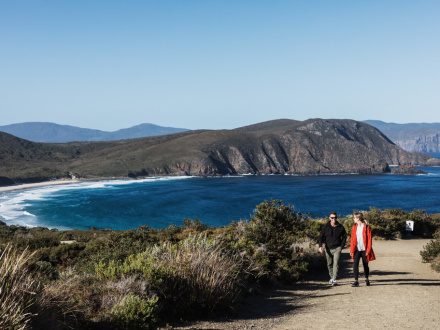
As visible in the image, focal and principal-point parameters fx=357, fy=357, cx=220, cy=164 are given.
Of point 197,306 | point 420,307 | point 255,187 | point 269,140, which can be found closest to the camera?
point 197,306

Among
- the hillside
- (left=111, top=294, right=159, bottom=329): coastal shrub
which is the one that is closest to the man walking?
(left=111, top=294, right=159, bottom=329): coastal shrub

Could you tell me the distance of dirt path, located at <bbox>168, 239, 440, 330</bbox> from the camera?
5785mm

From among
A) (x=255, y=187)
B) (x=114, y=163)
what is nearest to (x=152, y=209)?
(x=255, y=187)

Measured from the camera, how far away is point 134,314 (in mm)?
5062

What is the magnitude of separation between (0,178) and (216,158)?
75.1m

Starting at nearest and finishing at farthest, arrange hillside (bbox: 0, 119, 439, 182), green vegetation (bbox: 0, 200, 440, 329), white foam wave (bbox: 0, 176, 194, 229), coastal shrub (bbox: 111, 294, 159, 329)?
green vegetation (bbox: 0, 200, 440, 329), coastal shrub (bbox: 111, 294, 159, 329), white foam wave (bbox: 0, 176, 194, 229), hillside (bbox: 0, 119, 439, 182)

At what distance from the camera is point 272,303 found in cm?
734

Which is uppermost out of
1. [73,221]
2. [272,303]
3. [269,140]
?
[269,140]

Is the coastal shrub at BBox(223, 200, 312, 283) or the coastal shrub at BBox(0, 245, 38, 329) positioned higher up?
the coastal shrub at BBox(0, 245, 38, 329)

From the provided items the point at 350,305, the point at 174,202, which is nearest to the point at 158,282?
the point at 350,305

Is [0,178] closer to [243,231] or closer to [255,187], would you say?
[255,187]

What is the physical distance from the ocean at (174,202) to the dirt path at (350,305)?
34.8 m

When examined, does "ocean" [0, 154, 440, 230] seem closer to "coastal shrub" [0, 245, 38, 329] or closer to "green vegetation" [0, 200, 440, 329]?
"green vegetation" [0, 200, 440, 329]

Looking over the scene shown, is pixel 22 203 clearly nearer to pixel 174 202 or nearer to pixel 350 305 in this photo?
pixel 174 202
